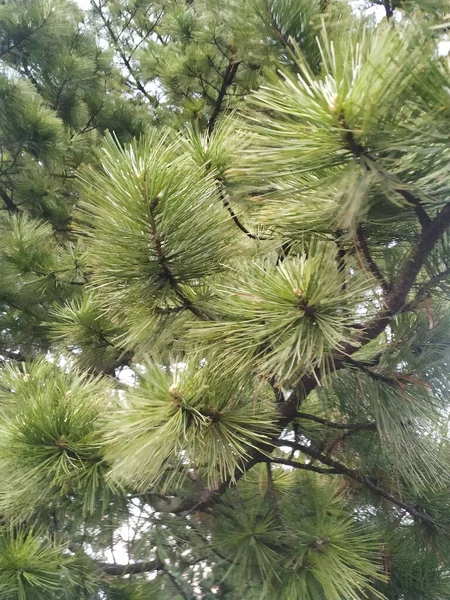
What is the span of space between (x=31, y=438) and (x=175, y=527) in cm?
27

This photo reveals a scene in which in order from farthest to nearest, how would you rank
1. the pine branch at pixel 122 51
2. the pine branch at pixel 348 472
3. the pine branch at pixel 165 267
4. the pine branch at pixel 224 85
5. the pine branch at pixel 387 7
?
the pine branch at pixel 122 51, the pine branch at pixel 224 85, the pine branch at pixel 348 472, the pine branch at pixel 387 7, the pine branch at pixel 165 267

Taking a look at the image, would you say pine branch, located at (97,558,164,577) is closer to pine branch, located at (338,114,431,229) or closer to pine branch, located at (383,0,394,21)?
pine branch, located at (338,114,431,229)

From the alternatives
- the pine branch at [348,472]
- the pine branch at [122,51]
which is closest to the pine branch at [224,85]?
the pine branch at [122,51]

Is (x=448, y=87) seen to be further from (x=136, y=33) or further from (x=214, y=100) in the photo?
(x=136, y=33)

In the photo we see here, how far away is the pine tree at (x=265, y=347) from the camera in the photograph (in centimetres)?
37

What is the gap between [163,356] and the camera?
67 cm

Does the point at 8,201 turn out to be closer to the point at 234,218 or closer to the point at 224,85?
the point at 224,85

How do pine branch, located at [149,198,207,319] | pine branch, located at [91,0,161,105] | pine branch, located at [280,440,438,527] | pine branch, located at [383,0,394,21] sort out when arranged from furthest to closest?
pine branch, located at [91,0,161,105] < pine branch, located at [280,440,438,527] < pine branch, located at [383,0,394,21] < pine branch, located at [149,198,207,319]

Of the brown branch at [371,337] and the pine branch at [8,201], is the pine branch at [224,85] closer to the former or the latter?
the pine branch at [8,201]

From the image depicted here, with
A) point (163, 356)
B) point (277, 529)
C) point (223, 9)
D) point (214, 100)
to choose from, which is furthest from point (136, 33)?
point (277, 529)

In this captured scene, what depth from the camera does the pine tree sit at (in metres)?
0.37

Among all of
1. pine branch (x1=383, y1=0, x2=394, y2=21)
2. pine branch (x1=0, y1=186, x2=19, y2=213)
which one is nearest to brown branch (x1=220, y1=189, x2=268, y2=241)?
pine branch (x1=383, y1=0, x2=394, y2=21)

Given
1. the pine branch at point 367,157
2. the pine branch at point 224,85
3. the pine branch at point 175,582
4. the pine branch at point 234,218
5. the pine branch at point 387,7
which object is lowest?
the pine branch at point 175,582

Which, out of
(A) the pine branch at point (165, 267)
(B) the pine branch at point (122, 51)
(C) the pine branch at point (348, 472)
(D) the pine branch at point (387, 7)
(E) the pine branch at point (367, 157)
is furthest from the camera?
(B) the pine branch at point (122, 51)
